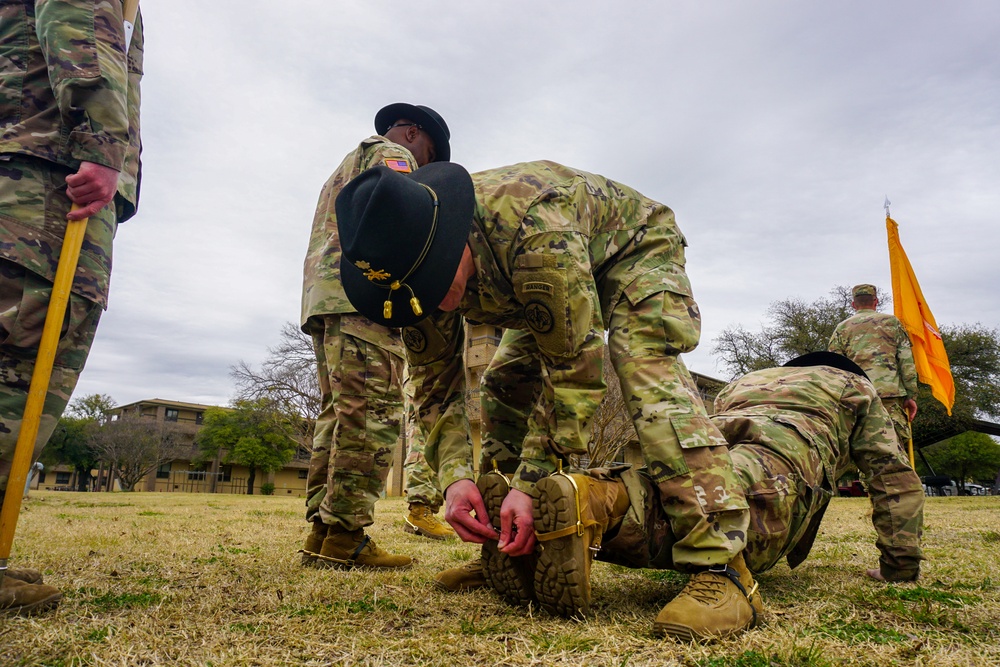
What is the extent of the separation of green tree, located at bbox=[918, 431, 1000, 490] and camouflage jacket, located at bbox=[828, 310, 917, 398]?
3785cm

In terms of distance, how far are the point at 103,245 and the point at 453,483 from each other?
1728 mm

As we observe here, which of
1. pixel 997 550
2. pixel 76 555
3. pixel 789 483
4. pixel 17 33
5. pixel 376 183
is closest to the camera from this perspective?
pixel 376 183

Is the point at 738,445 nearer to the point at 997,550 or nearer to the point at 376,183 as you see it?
the point at 376,183

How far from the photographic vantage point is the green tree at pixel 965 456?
37875 mm

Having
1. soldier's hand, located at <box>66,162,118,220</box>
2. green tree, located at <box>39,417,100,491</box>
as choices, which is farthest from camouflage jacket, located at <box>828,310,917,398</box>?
green tree, located at <box>39,417,100,491</box>

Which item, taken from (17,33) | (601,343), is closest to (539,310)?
(601,343)

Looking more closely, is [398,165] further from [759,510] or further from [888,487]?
[888,487]

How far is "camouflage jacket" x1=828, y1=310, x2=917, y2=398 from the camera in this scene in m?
6.62

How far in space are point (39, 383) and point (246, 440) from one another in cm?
3825

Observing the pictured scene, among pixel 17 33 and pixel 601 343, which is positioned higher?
pixel 17 33

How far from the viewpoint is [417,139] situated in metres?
3.97

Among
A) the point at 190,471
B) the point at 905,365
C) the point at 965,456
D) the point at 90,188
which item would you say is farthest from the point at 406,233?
the point at 190,471

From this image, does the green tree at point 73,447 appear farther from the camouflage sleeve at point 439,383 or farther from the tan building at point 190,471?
the camouflage sleeve at point 439,383

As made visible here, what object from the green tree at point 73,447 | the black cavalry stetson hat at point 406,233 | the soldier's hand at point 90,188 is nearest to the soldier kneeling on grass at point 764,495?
the black cavalry stetson hat at point 406,233
